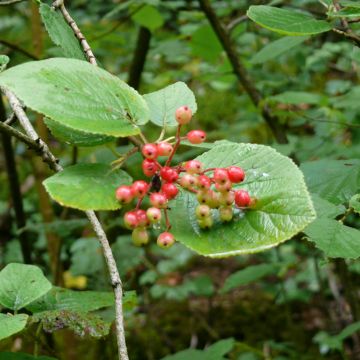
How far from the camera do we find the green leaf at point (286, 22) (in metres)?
0.86

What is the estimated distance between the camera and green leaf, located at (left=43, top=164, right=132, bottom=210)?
0.64 m

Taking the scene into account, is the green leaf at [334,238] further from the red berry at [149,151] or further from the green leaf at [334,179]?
the red berry at [149,151]

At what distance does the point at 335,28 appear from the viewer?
959 millimetres

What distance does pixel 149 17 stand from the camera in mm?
2066

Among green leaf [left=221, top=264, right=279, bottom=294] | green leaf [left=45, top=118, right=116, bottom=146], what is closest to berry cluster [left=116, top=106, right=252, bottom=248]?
green leaf [left=45, top=118, right=116, bottom=146]

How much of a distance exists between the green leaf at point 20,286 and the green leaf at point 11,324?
5 centimetres

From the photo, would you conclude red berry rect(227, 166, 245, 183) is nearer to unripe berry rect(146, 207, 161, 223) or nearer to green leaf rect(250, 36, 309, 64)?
unripe berry rect(146, 207, 161, 223)

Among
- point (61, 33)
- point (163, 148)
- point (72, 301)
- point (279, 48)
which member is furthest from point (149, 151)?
point (279, 48)

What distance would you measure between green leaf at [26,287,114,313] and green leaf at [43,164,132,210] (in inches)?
16.1

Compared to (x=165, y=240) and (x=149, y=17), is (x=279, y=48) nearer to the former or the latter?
(x=149, y=17)

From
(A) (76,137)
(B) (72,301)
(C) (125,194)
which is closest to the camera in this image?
(C) (125,194)

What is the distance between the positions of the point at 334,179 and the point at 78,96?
75 centimetres

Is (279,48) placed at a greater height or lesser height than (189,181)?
lesser

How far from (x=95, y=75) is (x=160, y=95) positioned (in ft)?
0.49
